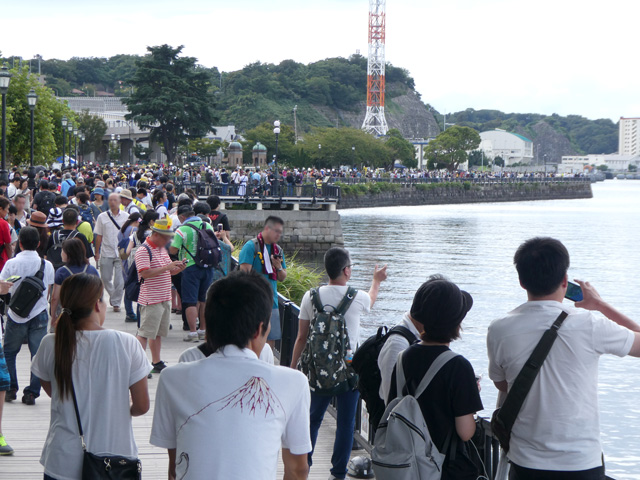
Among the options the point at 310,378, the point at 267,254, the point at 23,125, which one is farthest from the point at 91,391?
the point at 23,125

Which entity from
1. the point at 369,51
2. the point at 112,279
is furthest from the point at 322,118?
the point at 112,279

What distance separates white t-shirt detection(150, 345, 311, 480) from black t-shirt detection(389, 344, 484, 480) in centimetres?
79

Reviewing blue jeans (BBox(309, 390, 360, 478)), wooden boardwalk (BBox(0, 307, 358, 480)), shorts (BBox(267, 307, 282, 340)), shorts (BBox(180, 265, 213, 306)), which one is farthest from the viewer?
shorts (BBox(180, 265, 213, 306))

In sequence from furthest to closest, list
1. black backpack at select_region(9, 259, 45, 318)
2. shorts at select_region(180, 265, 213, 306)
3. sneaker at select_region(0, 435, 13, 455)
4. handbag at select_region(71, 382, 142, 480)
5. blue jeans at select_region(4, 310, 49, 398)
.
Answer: shorts at select_region(180, 265, 213, 306)
blue jeans at select_region(4, 310, 49, 398)
black backpack at select_region(9, 259, 45, 318)
sneaker at select_region(0, 435, 13, 455)
handbag at select_region(71, 382, 142, 480)

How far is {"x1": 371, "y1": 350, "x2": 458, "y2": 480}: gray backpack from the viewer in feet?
11.4

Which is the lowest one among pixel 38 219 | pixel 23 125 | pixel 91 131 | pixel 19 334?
pixel 19 334

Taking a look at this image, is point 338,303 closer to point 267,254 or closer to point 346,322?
point 346,322

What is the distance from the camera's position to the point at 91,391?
3.71 metres

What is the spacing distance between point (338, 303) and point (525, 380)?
2.05 m

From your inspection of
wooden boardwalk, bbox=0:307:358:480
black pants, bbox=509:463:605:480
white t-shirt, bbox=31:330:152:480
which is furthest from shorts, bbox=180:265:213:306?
black pants, bbox=509:463:605:480

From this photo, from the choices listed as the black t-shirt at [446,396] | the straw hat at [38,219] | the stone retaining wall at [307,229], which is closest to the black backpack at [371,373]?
the black t-shirt at [446,396]

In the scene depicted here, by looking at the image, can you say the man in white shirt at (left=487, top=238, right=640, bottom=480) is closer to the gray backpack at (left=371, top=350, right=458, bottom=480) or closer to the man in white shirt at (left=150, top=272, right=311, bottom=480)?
the gray backpack at (left=371, top=350, right=458, bottom=480)

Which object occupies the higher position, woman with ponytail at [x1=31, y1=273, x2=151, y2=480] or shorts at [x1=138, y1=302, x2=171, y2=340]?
woman with ponytail at [x1=31, y1=273, x2=151, y2=480]

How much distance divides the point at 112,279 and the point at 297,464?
1057 centimetres
